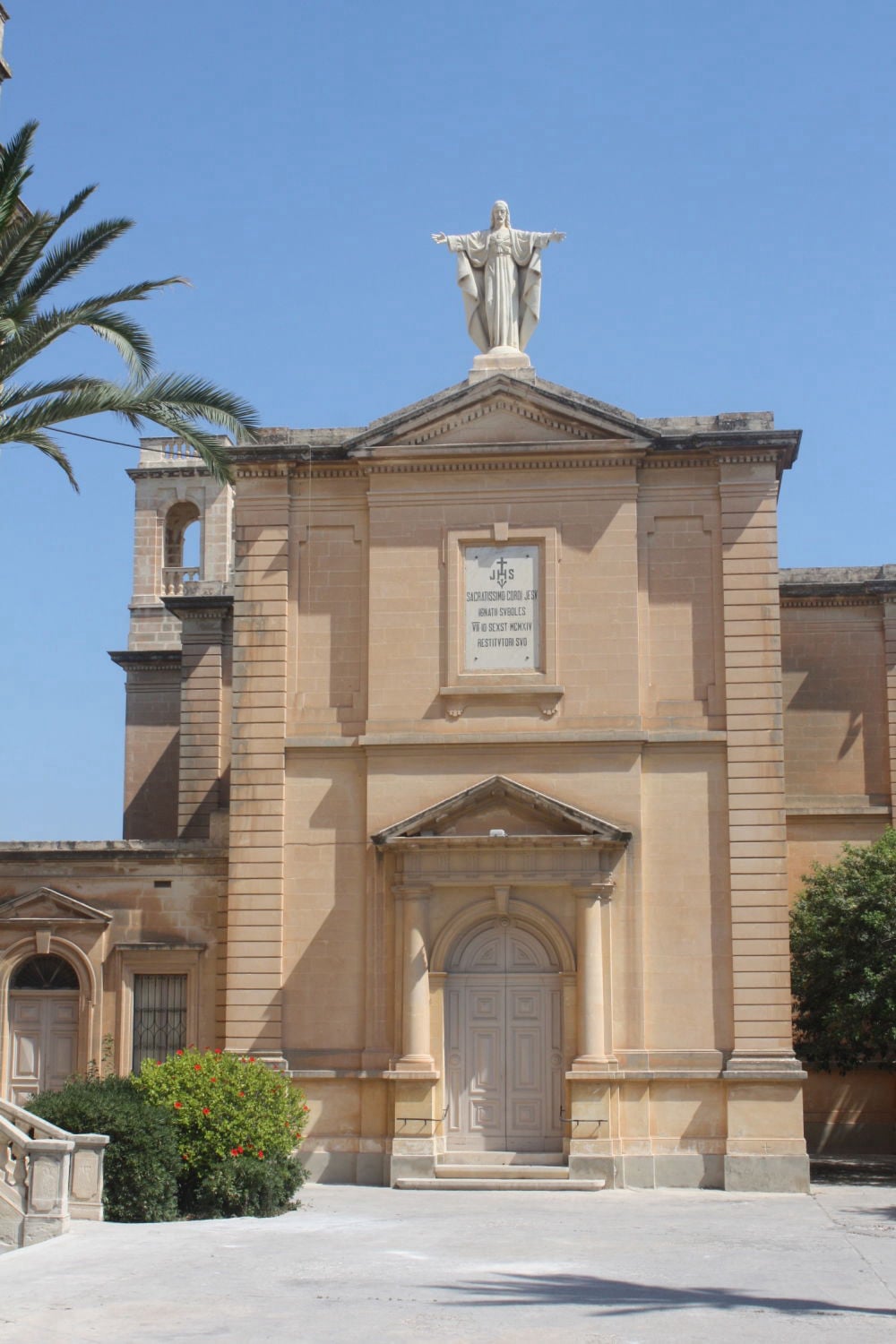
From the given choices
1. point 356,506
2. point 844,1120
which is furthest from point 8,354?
point 844,1120

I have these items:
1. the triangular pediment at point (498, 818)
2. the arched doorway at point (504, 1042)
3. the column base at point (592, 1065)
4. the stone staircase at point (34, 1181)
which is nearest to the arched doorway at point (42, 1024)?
the triangular pediment at point (498, 818)

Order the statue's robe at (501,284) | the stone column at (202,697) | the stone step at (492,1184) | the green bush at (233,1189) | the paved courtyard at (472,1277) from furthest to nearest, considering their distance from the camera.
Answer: the stone column at (202,697) → the statue's robe at (501,284) → the stone step at (492,1184) → the green bush at (233,1189) → the paved courtyard at (472,1277)

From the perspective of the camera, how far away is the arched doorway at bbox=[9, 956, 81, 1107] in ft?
82.2

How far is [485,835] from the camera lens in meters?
23.3

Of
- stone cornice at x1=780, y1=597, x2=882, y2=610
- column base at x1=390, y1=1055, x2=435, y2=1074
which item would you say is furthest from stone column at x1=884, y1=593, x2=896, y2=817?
column base at x1=390, y1=1055, x2=435, y2=1074

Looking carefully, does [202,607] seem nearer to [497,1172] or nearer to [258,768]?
[258,768]

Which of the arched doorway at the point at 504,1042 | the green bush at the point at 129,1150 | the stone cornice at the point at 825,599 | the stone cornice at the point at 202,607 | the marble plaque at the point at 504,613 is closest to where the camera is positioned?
the green bush at the point at 129,1150

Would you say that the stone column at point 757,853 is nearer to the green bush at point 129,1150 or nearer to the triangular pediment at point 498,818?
the triangular pediment at point 498,818

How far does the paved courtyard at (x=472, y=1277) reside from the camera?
12.9 metres

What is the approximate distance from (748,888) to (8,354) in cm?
1184

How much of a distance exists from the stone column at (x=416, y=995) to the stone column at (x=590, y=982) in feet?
6.64

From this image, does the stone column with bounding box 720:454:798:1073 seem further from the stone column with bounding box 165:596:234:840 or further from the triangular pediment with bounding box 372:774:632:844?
the stone column with bounding box 165:596:234:840

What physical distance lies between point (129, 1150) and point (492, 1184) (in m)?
5.76

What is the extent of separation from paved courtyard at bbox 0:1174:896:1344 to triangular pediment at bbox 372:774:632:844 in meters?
4.91
